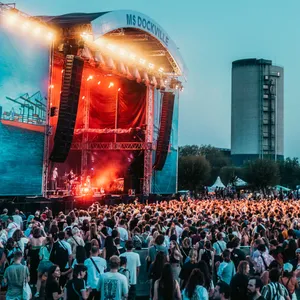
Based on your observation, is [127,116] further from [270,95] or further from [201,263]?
[270,95]

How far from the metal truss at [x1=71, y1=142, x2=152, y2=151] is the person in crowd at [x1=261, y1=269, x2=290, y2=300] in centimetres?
2412

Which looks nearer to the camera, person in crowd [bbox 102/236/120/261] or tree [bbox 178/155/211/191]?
person in crowd [bbox 102/236/120/261]

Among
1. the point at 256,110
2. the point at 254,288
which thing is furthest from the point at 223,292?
the point at 256,110

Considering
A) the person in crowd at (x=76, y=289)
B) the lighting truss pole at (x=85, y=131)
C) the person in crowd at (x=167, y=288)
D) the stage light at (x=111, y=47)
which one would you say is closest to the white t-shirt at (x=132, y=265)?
the person in crowd at (x=76, y=289)

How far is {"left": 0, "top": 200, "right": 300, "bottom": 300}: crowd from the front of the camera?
19.1 ft

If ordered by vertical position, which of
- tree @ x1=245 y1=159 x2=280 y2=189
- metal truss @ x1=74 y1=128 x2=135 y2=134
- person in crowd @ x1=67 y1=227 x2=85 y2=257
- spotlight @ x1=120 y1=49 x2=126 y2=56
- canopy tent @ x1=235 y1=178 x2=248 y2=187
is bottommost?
person in crowd @ x1=67 y1=227 x2=85 y2=257

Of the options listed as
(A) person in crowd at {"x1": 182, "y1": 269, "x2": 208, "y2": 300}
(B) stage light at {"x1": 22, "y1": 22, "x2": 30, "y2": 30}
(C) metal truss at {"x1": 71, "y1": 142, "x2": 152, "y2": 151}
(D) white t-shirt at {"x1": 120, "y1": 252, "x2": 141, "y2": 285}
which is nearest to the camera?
(A) person in crowd at {"x1": 182, "y1": 269, "x2": 208, "y2": 300}

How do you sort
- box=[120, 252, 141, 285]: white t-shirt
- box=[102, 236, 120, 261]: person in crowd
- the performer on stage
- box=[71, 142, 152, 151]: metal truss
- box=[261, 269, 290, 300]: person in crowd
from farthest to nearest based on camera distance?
box=[71, 142, 152, 151]: metal truss, the performer on stage, box=[102, 236, 120, 261]: person in crowd, box=[120, 252, 141, 285]: white t-shirt, box=[261, 269, 290, 300]: person in crowd

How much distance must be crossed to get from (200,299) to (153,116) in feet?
85.3

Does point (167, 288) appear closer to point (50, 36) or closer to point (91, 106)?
point (50, 36)

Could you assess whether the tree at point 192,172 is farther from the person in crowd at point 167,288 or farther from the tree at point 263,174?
the person in crowd at point 167,288

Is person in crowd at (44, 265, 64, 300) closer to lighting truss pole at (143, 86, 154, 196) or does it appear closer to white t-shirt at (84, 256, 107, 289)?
white t-shirt at (84, 256, 107, 289)

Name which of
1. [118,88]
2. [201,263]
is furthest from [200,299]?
[118,88]

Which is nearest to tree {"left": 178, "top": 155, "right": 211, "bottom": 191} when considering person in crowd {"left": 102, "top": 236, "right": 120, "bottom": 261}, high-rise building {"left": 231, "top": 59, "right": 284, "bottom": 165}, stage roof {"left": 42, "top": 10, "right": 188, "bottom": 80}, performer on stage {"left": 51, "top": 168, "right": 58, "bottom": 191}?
stage roof {"left": 42, "top": 10, "right": 188, "bottom": 80}
